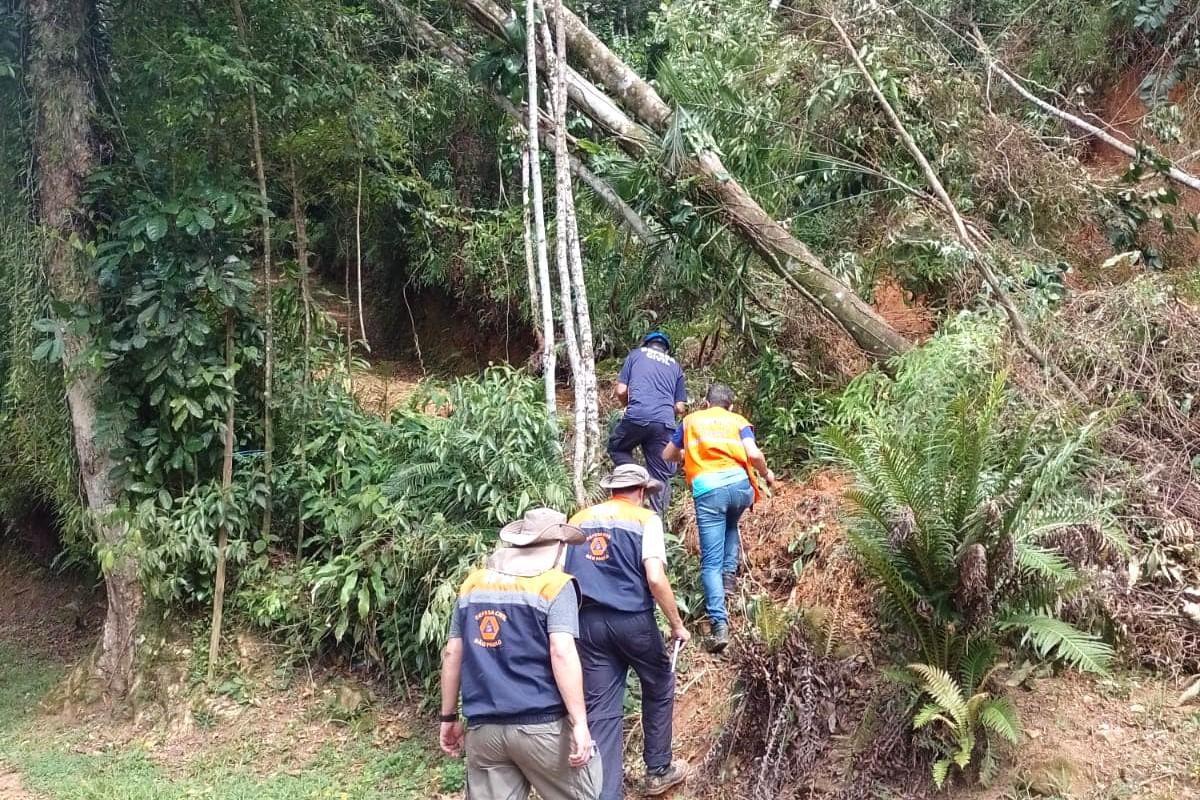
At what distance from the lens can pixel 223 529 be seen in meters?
6.83

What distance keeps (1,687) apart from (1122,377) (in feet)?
31.2

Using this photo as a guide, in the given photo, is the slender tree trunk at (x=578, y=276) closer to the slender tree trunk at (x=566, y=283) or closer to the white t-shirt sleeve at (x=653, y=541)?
the slender tree trunk at (x=566, y=283)

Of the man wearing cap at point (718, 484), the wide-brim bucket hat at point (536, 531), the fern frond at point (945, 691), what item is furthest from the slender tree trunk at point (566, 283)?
the fern frond at point (945, 691)

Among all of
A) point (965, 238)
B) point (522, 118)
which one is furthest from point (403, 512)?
point (965, 238)

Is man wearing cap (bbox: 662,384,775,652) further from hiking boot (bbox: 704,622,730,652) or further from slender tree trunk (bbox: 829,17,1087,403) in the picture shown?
slender tree trunk (bbox: 829,17,1087,403)

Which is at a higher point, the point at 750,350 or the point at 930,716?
the point at 750,350

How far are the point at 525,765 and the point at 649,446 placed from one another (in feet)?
11.2

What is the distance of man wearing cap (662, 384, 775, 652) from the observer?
5.46m

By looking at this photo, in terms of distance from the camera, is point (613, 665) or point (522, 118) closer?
point (613, 665)

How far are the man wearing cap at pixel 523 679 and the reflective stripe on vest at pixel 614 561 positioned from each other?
682 mm

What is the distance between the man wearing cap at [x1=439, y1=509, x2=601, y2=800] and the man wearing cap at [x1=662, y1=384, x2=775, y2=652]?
2016 millimetres

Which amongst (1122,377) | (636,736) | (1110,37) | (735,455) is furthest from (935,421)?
(1110,37)

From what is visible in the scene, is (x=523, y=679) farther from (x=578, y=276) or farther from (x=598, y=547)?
(x=578, y=276)

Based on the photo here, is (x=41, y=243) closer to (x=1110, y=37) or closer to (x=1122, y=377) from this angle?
(x=1122, y=377)
